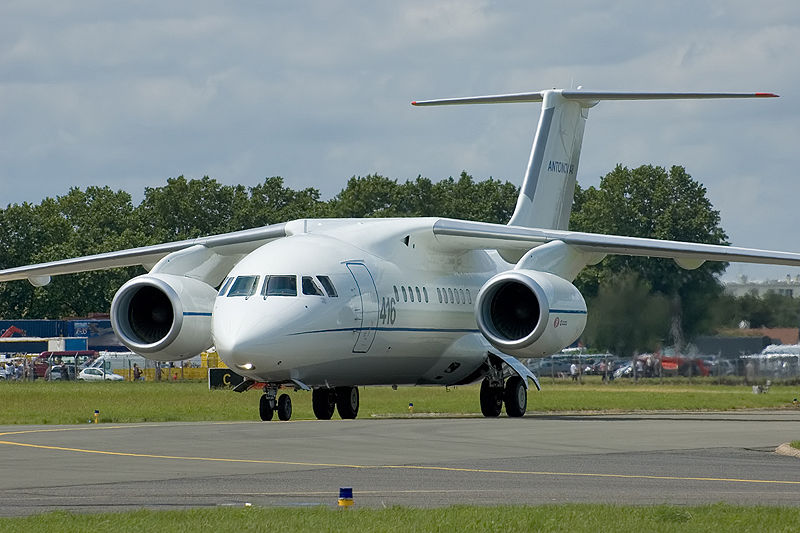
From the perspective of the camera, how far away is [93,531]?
11.6m

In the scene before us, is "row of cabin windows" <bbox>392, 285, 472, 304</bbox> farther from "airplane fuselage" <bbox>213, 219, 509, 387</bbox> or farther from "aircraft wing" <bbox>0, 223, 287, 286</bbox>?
"aircraft wing" <bbox>0, 223, 287, 286</bbox>

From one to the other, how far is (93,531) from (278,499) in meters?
2.80

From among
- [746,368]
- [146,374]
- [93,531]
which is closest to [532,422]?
[93,531]

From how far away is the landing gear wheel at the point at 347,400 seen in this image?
100ft

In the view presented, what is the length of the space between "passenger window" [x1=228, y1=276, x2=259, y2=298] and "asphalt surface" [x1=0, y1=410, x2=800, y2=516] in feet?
7.55

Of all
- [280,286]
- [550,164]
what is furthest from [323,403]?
[550,164]

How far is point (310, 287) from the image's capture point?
1048 inches

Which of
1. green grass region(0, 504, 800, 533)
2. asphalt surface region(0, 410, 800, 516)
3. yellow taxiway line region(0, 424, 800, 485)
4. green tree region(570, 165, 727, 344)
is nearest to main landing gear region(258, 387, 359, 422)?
asphalt surface region(0, 410, 800, 516)

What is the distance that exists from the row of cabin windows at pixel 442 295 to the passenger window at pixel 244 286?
3.57m

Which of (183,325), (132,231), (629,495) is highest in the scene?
(132,231)

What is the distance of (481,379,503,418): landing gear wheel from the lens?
3159 cm

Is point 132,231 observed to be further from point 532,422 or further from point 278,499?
point 278,499

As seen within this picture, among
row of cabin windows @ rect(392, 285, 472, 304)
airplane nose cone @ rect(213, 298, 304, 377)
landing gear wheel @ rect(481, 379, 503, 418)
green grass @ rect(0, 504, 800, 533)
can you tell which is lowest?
green grass @ rect(0, 504, 800, 533)

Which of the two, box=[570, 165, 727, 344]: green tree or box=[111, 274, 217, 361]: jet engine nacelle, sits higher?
box=[570, 165, 727, 344]: green tree
